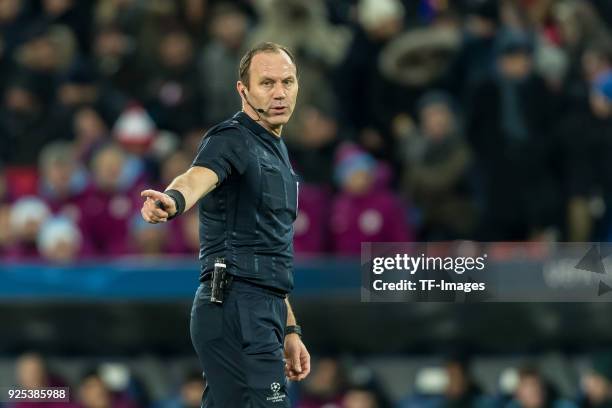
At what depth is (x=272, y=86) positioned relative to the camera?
5125 millimetres

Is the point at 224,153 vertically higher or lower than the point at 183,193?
higher

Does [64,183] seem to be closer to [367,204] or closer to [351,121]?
[351,121]

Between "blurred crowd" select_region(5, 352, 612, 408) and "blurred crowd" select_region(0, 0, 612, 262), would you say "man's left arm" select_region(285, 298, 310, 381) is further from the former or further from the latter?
"blurred crowd" select_region(0, 0, 612, 262)

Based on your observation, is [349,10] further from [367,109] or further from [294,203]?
[294,203]

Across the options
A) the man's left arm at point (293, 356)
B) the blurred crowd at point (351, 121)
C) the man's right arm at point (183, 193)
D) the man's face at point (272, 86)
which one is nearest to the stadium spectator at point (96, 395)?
the blurred crowd at point (351, 121)

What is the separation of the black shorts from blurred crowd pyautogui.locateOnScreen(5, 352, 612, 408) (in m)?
4.55

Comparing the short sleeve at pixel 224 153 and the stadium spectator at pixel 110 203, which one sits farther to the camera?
the stadium spectator at pixel 110 203

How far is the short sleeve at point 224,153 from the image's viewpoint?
15.9ft

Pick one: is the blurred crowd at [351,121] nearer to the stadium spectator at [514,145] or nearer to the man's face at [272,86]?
the stadium spectator at [514,145]

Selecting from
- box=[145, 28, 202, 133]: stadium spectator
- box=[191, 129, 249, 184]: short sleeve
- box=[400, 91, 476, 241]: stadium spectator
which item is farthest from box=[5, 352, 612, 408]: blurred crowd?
box=[191, 129, 249, 184]: short sleeve

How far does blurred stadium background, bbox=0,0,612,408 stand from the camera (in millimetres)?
10039

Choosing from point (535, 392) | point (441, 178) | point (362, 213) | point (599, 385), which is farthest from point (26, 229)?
point (599, 385)

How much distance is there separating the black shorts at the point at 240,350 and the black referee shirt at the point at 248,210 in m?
0.08

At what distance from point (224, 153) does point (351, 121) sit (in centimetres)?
643
